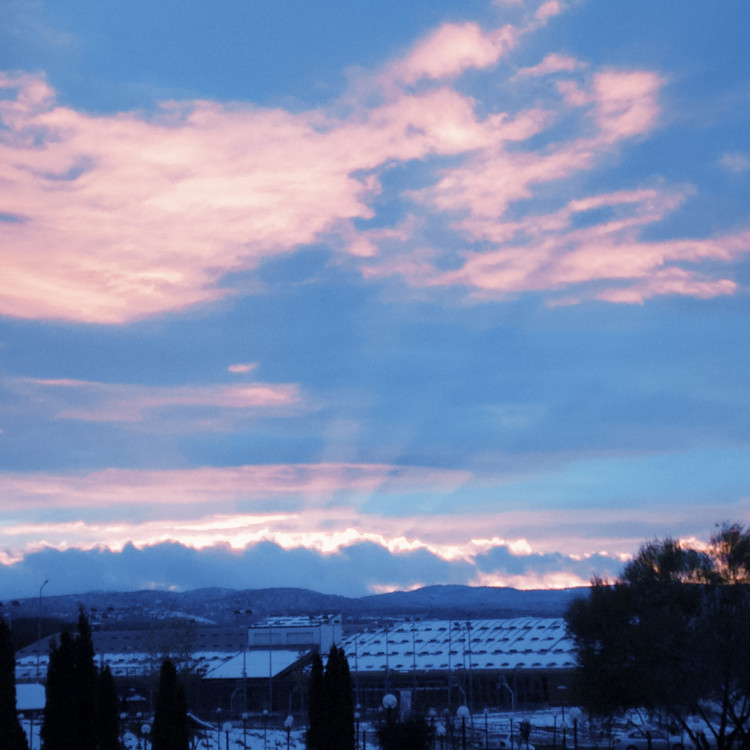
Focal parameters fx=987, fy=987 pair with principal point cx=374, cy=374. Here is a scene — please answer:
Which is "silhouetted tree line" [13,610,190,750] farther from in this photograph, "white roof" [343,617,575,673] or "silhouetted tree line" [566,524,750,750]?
"white roof" [343,617,575,673]

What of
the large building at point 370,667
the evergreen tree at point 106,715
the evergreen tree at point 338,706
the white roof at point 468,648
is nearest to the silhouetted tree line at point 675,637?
the evergreen tree at point 338,706

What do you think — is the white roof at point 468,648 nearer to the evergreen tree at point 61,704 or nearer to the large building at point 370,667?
the large building at point 370,667

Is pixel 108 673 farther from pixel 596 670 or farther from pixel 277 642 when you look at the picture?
pixel 277 642

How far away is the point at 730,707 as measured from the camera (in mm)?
30891

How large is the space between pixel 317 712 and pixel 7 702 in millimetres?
10825

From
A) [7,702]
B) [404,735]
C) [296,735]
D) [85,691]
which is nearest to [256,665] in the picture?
[296,735]

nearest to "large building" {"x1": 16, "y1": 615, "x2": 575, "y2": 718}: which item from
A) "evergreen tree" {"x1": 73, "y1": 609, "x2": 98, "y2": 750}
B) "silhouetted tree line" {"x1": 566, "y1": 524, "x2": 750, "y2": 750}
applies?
"silhouetted tree line" {"x1": 566, "y1": 524, "x2": 750, "y2": 750}

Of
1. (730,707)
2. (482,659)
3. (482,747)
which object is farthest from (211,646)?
(730,707)

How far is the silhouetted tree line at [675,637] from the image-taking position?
30.5m

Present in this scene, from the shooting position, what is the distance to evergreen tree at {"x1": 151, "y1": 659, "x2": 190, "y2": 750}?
95.5ft

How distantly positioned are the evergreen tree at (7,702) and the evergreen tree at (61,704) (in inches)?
36.4

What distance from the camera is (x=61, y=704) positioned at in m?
26.0

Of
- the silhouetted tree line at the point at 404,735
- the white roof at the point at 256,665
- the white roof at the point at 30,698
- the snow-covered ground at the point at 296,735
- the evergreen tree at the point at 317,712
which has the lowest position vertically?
the snow-covered ground at the point at 296,735

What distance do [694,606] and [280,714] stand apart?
142 feet
